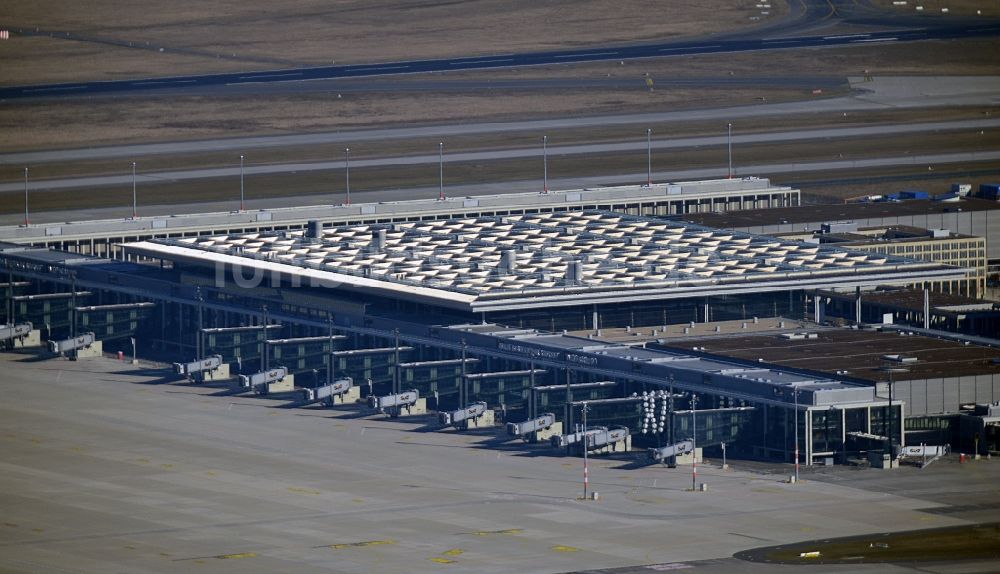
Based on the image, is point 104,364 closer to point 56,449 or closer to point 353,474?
point 56,449

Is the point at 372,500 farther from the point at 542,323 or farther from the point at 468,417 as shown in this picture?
the point at 542,323

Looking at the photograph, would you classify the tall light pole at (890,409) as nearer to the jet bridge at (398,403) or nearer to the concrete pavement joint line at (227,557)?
the jet bridge at (398,403)

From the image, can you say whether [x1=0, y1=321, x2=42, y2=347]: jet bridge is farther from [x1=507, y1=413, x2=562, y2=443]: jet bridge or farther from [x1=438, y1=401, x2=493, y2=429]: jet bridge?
[x1=507, y1=413, x2=562, y2=443]: jet bridge

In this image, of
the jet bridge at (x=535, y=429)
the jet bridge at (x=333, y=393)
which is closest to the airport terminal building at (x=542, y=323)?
the jet bridge at (x=535, y=429)

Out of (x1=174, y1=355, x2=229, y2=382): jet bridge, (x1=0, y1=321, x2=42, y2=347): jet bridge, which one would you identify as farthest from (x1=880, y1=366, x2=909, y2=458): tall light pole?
(x1=0, y1=321, x2=42, y2=347): jet bridge

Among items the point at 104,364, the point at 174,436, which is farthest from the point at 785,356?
the point at 104,364

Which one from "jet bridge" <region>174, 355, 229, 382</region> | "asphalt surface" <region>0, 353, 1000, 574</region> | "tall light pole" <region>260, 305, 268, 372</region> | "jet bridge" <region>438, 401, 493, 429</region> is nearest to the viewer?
"asphalt surface" <region>0, 353, 1000, 574</region>

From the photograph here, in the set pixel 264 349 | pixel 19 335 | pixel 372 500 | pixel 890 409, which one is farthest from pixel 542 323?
pixel 19 335

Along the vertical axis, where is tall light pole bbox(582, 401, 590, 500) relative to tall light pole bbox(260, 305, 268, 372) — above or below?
below
